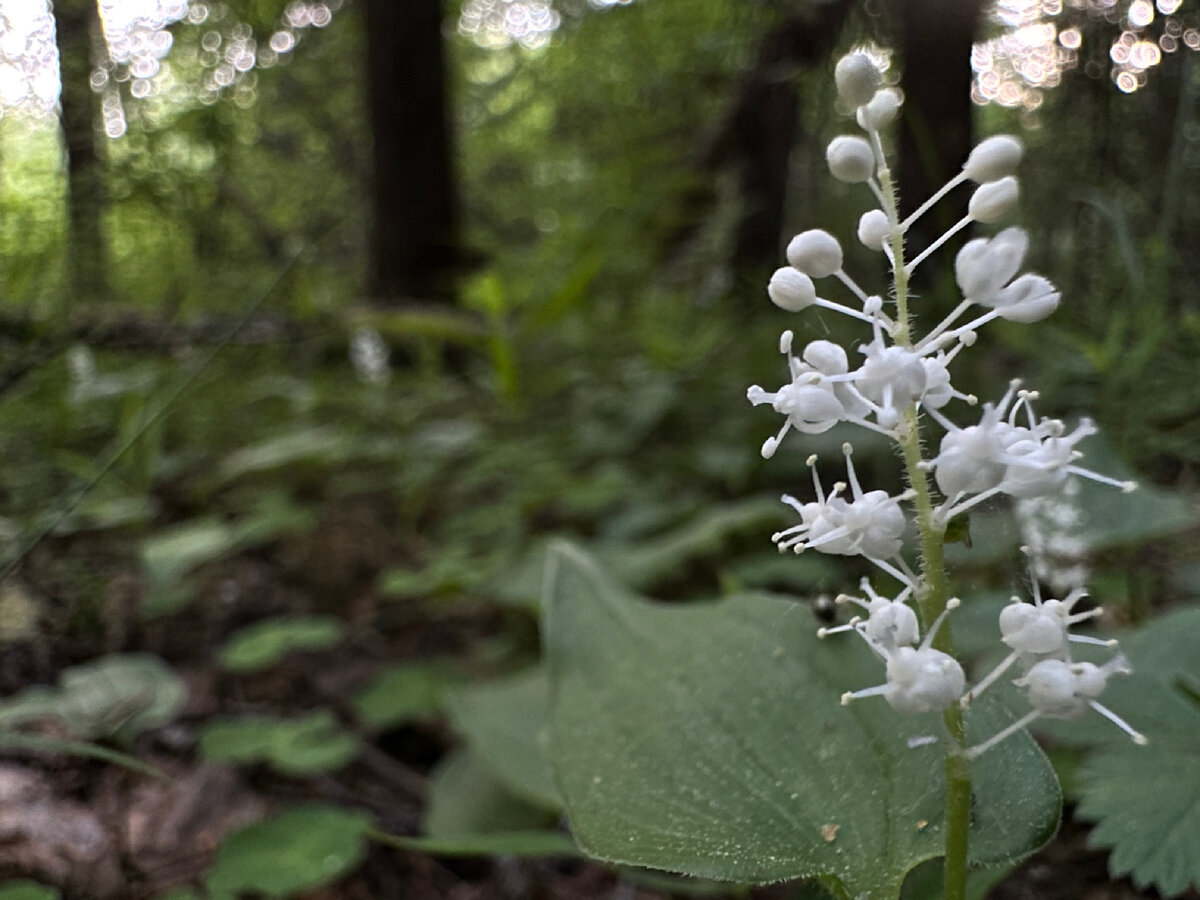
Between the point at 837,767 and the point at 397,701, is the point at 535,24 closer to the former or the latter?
the point at 397,701

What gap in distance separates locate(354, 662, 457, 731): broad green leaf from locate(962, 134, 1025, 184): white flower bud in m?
1.46

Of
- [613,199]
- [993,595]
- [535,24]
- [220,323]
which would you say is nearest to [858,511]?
[993,595]

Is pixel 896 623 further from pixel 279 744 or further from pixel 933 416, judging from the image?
pixel 279 744

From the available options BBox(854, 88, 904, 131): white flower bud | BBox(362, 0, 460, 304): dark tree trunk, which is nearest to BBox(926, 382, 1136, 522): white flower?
BBox(854, 88, 904, 131): white flower bud

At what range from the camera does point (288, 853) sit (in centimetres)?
121

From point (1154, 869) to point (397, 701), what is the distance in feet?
4.45

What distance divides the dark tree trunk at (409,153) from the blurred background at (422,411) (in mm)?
20

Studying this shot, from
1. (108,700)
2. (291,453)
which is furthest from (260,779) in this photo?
(291,453)

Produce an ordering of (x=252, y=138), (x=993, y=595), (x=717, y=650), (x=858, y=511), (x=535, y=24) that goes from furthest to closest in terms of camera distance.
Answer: (x=535, y=24), (x=252, y=138), (x=993, y=595), (x=717, y=650), (x=858, y=511)

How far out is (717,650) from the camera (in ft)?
3.09

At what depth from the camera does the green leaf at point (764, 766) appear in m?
0.67

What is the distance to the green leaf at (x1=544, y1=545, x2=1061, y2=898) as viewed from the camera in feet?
2.20

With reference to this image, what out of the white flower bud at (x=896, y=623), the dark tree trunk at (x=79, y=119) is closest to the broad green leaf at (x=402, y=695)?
the dark tree trunk at (x=79, y=119)

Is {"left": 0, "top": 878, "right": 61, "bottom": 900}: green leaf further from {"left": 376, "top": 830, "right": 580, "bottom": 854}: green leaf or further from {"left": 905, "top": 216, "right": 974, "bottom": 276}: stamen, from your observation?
{"left": 905, "top": 216, "right": 974, "bottom": 276}: stamen
